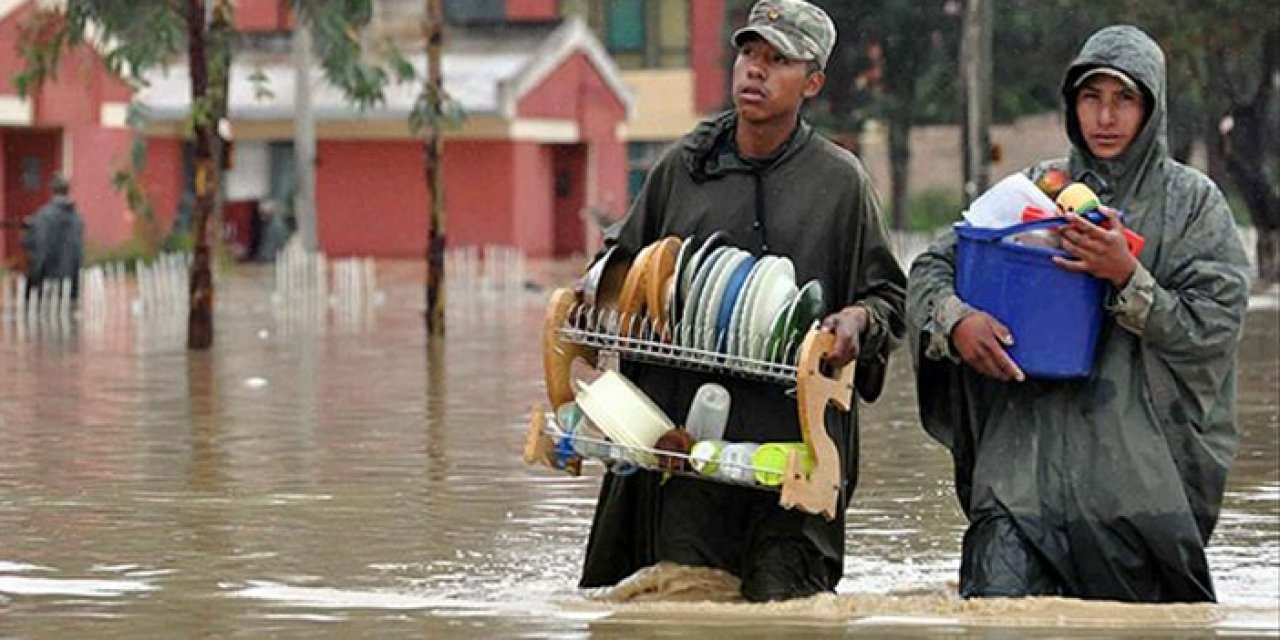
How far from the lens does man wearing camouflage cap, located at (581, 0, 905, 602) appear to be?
29.2 feet

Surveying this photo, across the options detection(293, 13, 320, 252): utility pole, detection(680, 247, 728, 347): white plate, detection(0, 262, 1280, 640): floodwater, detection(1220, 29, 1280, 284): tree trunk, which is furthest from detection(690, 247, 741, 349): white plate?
detection(293, 13, 320, 252): utility pole

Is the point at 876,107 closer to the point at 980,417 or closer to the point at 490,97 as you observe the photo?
the point at 490,97

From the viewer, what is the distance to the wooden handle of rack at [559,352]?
9.05 meters

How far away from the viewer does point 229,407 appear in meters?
20.6

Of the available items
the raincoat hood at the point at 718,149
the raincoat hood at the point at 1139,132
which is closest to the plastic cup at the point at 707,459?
the raincoat hood at the point at 718,149

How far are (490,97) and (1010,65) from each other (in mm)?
9310

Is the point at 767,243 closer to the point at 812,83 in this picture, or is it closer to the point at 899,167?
the point at 812,83

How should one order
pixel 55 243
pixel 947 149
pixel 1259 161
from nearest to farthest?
pixel 55 243 < pixel 1259 161 < pixel 947 149

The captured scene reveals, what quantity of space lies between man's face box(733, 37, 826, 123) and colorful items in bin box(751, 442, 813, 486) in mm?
930

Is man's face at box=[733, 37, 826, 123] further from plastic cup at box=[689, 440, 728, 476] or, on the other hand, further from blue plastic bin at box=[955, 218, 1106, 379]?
plastic cup at box=[689, 440, 728, 476]

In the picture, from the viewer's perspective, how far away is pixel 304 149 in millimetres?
51531

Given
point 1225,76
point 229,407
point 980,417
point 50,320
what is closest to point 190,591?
Answer: point 980,417

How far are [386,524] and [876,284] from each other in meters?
4.37

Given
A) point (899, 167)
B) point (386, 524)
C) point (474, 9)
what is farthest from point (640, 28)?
point (386, 524)
